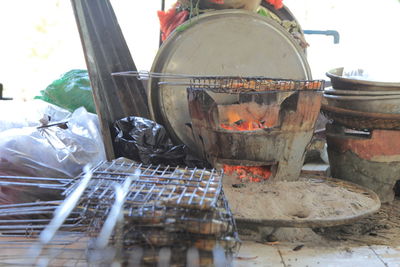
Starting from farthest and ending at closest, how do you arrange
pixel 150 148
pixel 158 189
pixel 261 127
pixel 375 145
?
pixel 375 145 → pixel 150 148 → pixel 261 127 → pixel 158 189

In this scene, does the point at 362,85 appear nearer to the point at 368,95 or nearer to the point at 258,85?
the point at 368,95

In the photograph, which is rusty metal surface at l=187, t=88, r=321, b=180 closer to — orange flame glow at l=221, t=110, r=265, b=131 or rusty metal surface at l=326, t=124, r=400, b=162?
orange flame glow at l=221, t=110, r=265, b=131

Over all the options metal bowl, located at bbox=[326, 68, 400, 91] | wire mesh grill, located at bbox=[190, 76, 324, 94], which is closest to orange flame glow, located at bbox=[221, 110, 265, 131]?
wire mesh grill, located at bbox=[190, 76, 324, 94]

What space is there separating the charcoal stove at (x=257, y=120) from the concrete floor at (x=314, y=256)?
0.76m

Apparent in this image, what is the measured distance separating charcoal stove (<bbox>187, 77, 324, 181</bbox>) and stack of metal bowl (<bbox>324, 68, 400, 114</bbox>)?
→ 0.58m

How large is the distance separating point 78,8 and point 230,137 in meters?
1.88

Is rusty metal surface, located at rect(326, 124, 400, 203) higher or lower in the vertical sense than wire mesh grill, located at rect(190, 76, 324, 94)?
lower

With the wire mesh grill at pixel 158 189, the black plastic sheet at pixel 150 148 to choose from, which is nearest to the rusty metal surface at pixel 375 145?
the black plastic sheet at pixel 150 148

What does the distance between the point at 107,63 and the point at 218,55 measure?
3.76ft

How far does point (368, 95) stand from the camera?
332cm

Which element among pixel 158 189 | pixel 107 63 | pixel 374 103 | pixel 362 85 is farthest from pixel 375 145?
pixel 107 63

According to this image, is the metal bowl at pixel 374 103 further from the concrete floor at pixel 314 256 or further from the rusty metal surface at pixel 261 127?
the concrete floor at pixel 314 256

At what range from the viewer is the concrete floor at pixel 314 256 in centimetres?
222

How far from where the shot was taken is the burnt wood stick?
3.41 metres
